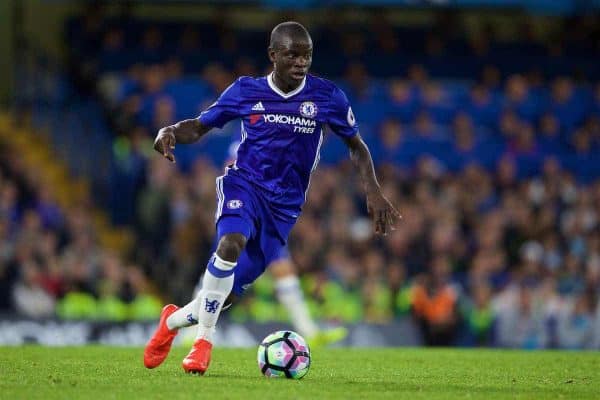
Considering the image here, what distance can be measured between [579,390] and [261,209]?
8.94ft

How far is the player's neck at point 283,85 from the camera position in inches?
357

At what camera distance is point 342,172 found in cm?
1967

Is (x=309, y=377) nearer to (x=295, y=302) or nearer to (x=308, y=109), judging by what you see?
(x=308, y=109)

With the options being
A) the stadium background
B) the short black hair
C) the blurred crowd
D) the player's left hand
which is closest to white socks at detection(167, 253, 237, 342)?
the player's left hand

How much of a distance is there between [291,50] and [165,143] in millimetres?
1209

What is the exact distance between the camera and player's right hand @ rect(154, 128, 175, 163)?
8.48 m

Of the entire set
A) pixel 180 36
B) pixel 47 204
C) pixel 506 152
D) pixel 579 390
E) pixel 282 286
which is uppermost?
pixel 180 36

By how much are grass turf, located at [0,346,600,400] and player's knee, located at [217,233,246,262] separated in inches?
35.1

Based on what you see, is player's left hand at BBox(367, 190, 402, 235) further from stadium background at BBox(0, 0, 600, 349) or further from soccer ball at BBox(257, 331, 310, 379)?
stadium background at BBox(0, 0, 600, 349)

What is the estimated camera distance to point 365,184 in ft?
30.0

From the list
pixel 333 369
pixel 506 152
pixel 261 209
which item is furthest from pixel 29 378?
pixel 506 152

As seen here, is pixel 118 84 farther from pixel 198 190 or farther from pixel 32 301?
pixel 32 301

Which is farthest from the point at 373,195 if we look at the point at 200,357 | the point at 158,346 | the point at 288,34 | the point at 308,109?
the point at 158,346

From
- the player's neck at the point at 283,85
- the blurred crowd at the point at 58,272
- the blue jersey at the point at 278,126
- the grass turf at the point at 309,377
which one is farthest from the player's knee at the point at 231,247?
the blurred crowd at the point at 58,272
